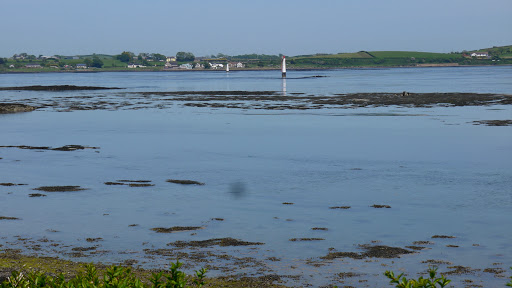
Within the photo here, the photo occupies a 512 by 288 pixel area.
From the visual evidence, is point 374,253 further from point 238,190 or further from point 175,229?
point 238,190

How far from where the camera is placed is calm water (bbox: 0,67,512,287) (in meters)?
15.4

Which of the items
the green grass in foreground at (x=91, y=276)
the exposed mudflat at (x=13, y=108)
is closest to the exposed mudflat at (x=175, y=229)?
the green grass in foreground at (x=91, y=276)

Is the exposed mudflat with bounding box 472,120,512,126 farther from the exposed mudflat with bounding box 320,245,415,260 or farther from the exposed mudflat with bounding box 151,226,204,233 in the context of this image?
the exposed mudflat with bounding box 151,226,204,233

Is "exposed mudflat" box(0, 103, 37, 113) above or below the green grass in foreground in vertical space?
below

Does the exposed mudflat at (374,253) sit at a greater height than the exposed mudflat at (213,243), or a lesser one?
greater

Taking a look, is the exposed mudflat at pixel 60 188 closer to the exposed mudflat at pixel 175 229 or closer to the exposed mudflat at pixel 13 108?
the exposed mudflat at pixel 175 229

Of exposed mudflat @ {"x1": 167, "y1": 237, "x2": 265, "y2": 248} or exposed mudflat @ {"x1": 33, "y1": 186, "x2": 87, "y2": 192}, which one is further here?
exposed mudflat @ {"x1": 33, "y1": 186, "x2": 87, "y2": 192}

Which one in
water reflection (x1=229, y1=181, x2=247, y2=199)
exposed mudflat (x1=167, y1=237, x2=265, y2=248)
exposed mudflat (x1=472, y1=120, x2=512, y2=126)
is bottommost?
exposed mudflat (x1=472, y1=120, x2=512, y2=126)

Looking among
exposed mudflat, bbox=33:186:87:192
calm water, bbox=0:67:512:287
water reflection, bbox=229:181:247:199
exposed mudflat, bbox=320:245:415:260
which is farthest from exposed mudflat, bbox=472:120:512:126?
exposed mudflat, bbox=320:245:415:260

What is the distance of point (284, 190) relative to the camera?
2227 centimetres

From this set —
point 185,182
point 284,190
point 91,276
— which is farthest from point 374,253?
point 185,182

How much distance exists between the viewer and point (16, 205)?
2009cm

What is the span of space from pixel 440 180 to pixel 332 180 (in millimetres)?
3796

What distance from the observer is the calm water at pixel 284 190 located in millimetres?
15422
